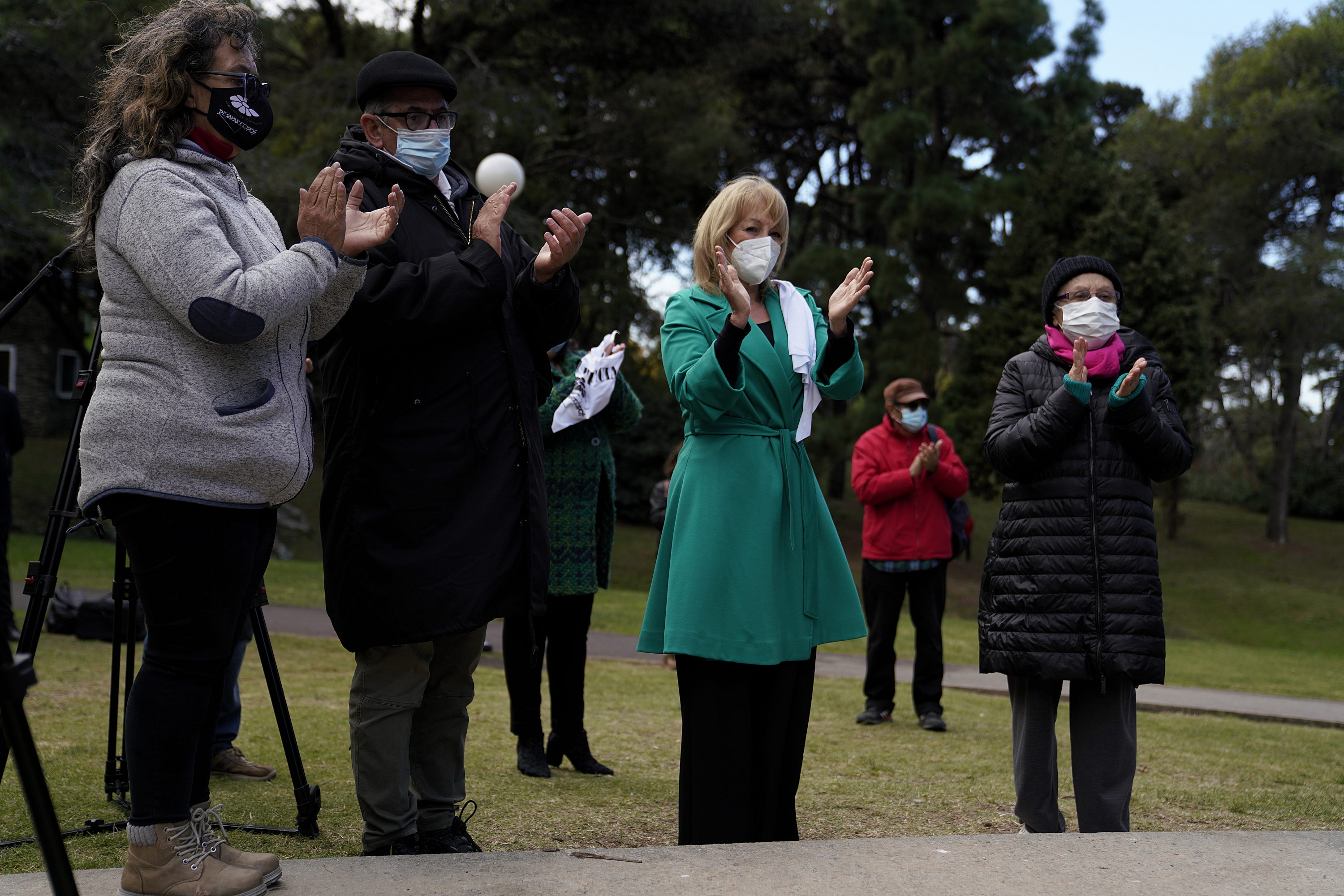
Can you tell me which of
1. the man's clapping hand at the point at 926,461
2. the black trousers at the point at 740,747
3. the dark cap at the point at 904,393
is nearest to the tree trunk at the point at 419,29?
the dark cap at the point at 904,393

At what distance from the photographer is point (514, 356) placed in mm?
3531

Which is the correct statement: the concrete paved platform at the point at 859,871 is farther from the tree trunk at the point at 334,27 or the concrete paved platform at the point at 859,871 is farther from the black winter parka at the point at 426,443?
the tree trunk at the point at 334,27

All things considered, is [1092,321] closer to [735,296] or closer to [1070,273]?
[1070,273]

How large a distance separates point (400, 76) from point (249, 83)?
2.36 feet

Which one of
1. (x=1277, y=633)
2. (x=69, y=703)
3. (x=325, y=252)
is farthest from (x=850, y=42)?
(x=325, y=252)

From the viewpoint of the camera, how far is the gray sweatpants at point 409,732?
3328 millimetres

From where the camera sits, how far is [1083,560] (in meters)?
3.94

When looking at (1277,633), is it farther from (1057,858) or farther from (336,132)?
(1057,858)

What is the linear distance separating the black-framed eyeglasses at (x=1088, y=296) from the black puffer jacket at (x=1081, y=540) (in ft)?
0.80

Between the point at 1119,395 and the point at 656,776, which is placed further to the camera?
the point at 656,776

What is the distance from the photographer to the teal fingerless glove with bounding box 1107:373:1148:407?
12.8 ft

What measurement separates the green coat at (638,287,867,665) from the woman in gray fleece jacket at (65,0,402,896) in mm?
1175

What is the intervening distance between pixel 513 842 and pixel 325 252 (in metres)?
2.18

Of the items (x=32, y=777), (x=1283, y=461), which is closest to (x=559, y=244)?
(x=32, y=777)
